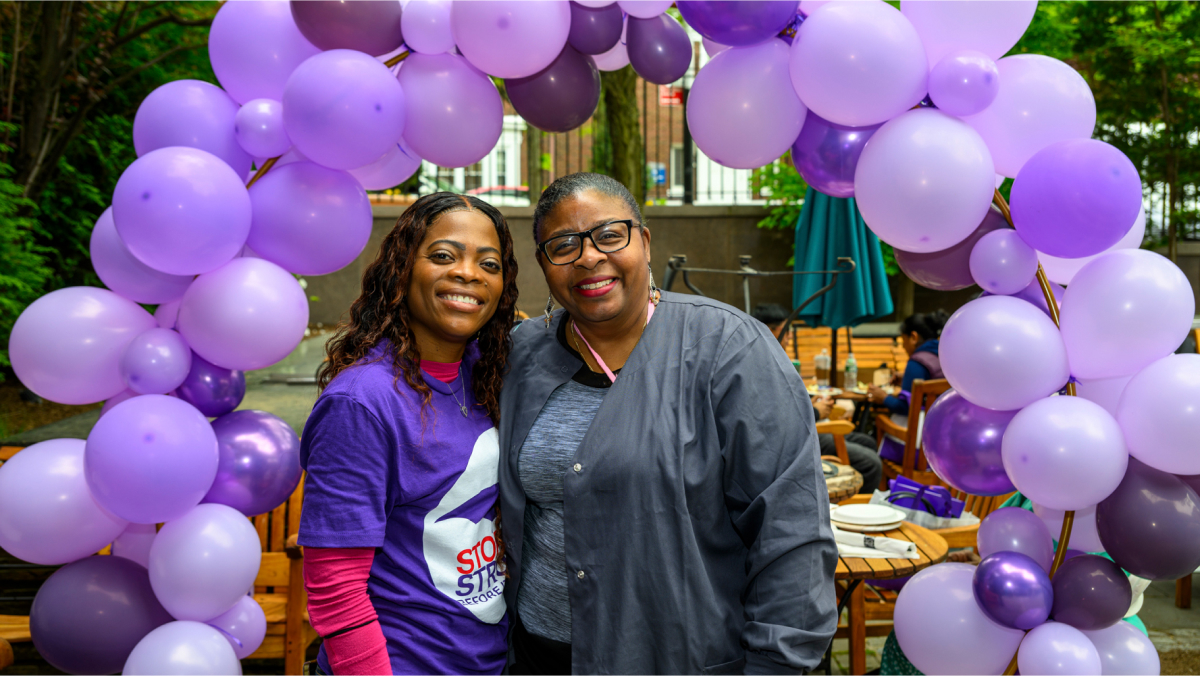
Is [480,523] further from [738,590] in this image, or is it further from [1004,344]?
[1004,344]

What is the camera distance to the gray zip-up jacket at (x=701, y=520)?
170cm

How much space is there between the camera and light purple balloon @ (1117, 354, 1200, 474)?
1.84m

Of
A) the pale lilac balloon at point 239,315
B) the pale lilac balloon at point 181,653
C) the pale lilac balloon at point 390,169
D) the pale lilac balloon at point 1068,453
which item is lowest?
the pale lilac balloon at point 181,653

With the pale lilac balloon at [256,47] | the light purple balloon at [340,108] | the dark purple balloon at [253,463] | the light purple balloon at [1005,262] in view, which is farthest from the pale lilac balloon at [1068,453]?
the pale lilac balloon at [256,47]

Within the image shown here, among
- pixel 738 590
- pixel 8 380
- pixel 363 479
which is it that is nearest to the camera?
pixel 363 479

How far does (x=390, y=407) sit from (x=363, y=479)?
0.16m

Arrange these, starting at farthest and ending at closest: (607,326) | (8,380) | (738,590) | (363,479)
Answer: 1. (8,380)
2. (607,326)
3. (738,590)
4. (363,479)

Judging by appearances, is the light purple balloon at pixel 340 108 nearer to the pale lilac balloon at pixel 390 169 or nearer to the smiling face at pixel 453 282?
the pale lilac balloon at pixel 390 169

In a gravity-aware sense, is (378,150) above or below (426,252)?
above

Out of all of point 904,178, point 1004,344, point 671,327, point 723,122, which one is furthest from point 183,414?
point 1004,344

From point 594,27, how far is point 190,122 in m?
1.21

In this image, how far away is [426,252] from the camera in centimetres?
192

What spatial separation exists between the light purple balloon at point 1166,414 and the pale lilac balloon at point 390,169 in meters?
2.15

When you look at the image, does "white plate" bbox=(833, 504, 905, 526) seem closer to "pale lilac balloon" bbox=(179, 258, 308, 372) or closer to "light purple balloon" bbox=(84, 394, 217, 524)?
"pale lilac balloon" bbox=(179, 258, 308, 372)
